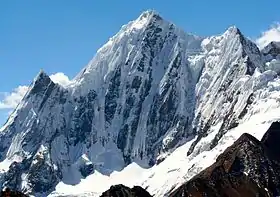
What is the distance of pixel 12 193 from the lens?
150 meters
